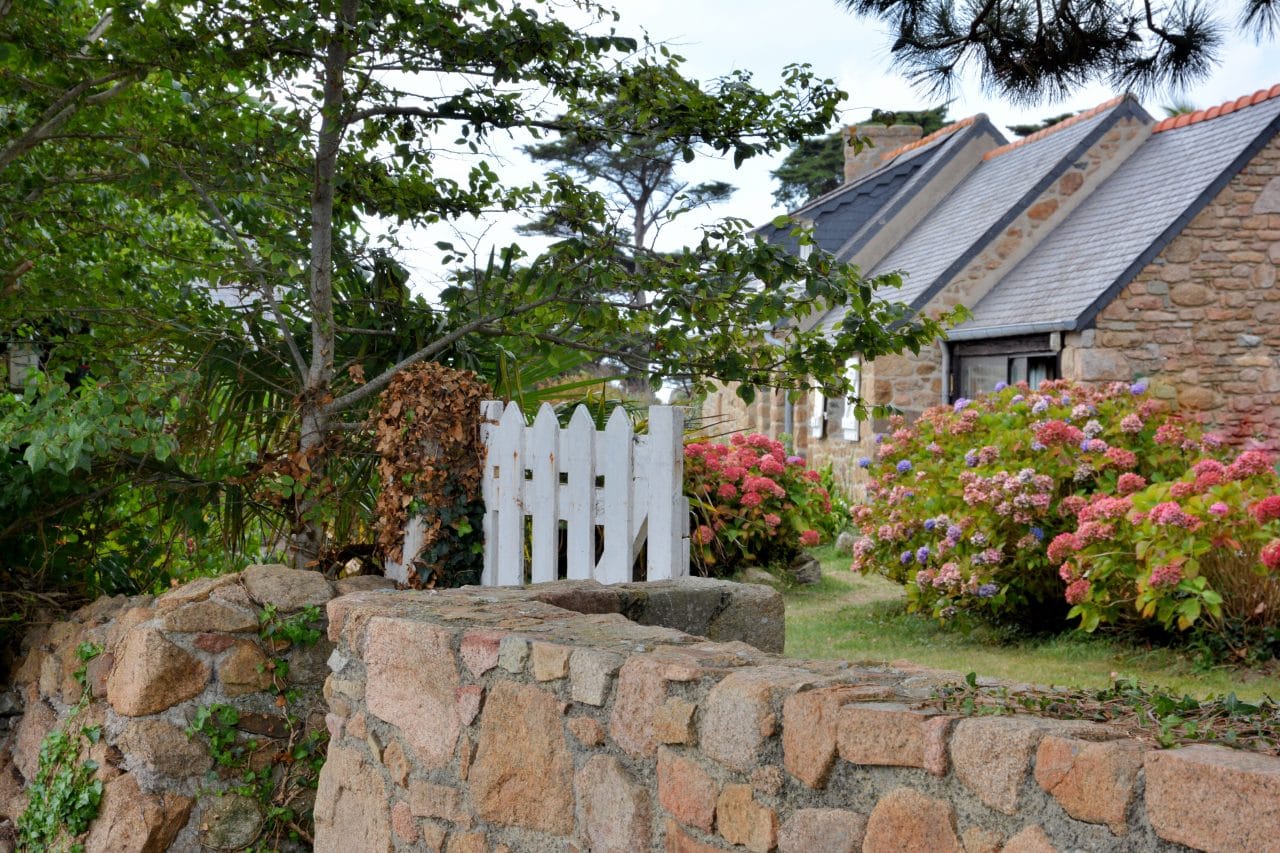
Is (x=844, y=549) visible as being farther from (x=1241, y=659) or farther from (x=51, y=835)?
(x=51, y=835)

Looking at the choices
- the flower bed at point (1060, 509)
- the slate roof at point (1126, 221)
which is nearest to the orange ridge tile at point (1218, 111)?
the slate roof at point (1126, 221)

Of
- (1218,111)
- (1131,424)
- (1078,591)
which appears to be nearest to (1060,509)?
(1131,424)

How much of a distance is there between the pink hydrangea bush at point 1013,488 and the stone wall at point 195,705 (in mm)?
4286

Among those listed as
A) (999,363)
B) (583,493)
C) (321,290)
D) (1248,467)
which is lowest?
(583,493)

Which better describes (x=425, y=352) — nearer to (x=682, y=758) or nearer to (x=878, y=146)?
(x=682, y=758)

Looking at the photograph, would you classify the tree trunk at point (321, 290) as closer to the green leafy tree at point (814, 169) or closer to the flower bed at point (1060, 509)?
the flower bed at point (1060, 509)

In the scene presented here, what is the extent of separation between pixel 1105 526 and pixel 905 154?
15198 mm

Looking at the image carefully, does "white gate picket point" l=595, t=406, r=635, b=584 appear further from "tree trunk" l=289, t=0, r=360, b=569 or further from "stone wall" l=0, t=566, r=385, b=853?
"tree trunk" l=289, t=0, r=360, b=569

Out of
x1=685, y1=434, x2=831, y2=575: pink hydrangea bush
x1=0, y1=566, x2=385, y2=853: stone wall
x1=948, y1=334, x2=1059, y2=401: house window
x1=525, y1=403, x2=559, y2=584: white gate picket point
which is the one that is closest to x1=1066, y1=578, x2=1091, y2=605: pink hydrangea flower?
x1=685, y1=434, x2=831, y2=575: pink hydrangea bush

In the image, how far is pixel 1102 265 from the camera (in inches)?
485

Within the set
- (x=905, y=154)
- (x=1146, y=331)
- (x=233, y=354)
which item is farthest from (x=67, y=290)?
(x=905, y=154)

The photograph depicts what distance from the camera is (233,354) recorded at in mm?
5398

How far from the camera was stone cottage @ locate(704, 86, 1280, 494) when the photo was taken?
38.8 ft

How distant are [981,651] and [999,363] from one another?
23.4 ft
